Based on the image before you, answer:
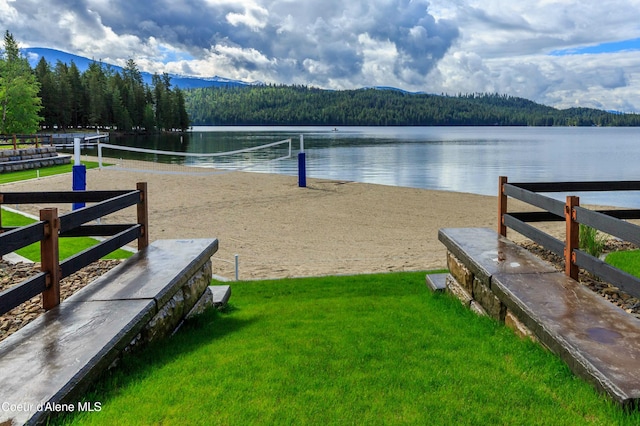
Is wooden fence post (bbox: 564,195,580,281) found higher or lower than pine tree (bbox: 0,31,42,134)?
lower

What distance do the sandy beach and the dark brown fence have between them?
93.2 inches

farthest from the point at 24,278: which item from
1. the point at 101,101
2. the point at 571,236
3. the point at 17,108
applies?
the point at 101,101

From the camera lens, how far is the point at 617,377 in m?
2.91

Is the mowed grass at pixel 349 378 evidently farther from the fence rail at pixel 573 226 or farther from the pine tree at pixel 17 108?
the pine tree at pixel 17 108

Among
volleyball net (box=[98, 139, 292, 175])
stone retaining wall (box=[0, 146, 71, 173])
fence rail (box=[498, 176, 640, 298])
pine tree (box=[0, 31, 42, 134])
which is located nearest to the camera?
fence rail (box=[498, 176, 640, 298])

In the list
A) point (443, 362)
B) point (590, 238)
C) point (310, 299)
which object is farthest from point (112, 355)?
point (590, 238)

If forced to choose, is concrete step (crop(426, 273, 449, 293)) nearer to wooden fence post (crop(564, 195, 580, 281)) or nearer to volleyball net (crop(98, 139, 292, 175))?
wooden fence post (crop(564, 195, 580, 281))

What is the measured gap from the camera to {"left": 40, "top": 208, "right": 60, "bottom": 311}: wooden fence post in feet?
13.7

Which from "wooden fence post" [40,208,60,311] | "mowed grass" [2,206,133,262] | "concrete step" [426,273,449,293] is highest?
"wooden fence post" [40,208,60,311]

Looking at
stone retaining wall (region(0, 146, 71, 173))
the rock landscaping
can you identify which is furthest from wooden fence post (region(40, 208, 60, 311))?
stone retaining wall (region(0, 146, 71, 173))

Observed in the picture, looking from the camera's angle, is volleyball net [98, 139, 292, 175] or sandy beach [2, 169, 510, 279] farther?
volleyball net [98, 139, 292, 175]

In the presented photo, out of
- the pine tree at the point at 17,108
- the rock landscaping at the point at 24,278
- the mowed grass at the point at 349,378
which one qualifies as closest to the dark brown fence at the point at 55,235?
the rock landscaping at the point at 24,278

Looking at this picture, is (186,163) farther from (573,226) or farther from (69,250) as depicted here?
(573,226)

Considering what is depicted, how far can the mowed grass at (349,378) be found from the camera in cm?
281
